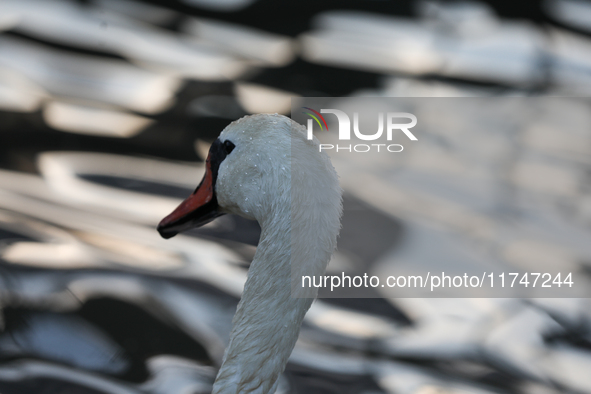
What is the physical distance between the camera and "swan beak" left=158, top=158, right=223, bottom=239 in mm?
1542

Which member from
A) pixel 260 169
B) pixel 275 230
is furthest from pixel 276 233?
pixel 260 169

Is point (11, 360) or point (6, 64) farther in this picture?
point (6, 64)

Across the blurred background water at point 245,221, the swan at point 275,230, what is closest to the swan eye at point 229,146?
the swan at point 275,230

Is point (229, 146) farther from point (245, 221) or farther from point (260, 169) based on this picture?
point (245, 221)

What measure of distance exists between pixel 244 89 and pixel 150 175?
3.25ft

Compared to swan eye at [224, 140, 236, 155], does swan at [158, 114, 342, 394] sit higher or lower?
lower

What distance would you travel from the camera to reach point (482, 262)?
290 centimetres

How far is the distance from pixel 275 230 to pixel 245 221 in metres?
1.60

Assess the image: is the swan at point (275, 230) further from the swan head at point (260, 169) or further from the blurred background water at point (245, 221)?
the blurred background water at point (245, 221)

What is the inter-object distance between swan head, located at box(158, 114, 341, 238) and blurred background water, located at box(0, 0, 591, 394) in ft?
2.61

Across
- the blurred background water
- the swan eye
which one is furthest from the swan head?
the blurred background water

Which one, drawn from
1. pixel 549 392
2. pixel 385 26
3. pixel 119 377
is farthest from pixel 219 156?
pixel 385 26

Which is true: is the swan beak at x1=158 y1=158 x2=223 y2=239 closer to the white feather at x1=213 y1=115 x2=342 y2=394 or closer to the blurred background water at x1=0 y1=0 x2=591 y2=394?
the white feather at x1=213 y1=115 x2=342 y2=394

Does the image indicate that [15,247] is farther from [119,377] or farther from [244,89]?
[244,89]
